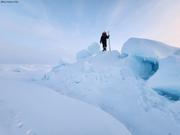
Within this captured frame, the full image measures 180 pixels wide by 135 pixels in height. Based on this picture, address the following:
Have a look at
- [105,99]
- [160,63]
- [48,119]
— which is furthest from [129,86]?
[48,119]

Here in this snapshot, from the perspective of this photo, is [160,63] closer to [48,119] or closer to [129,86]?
[129,86]

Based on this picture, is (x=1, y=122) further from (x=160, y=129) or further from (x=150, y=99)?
(x=150, y=99)

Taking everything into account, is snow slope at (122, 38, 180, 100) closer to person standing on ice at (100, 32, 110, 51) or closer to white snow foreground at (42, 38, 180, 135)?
white snow foreground at (42, 38, 180, 135)

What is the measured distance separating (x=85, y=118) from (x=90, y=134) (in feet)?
2.68

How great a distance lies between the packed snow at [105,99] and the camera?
12.6 feet

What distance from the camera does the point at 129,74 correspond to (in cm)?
881

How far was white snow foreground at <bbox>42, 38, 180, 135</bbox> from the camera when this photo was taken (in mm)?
5516

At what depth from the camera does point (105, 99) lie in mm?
6910

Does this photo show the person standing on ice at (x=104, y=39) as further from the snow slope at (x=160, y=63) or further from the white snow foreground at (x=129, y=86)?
the snow slope at (x=160, y=63)

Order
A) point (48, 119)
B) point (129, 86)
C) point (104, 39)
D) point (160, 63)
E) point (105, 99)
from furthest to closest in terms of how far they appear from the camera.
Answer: point (104, 39) < point (160, 63) < point (129, 86) < point (105, 99) < point (48, 119)

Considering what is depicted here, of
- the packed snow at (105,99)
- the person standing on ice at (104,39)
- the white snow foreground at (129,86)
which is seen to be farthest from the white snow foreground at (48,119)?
the person standing on ice at (104,39)

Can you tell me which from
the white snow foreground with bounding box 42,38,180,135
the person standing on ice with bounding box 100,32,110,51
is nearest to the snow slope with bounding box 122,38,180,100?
the white snow foreground with bounding box 42,38,180,135

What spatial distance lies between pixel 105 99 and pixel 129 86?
152 centimetres

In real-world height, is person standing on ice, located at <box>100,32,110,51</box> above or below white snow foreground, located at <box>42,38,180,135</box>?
above
